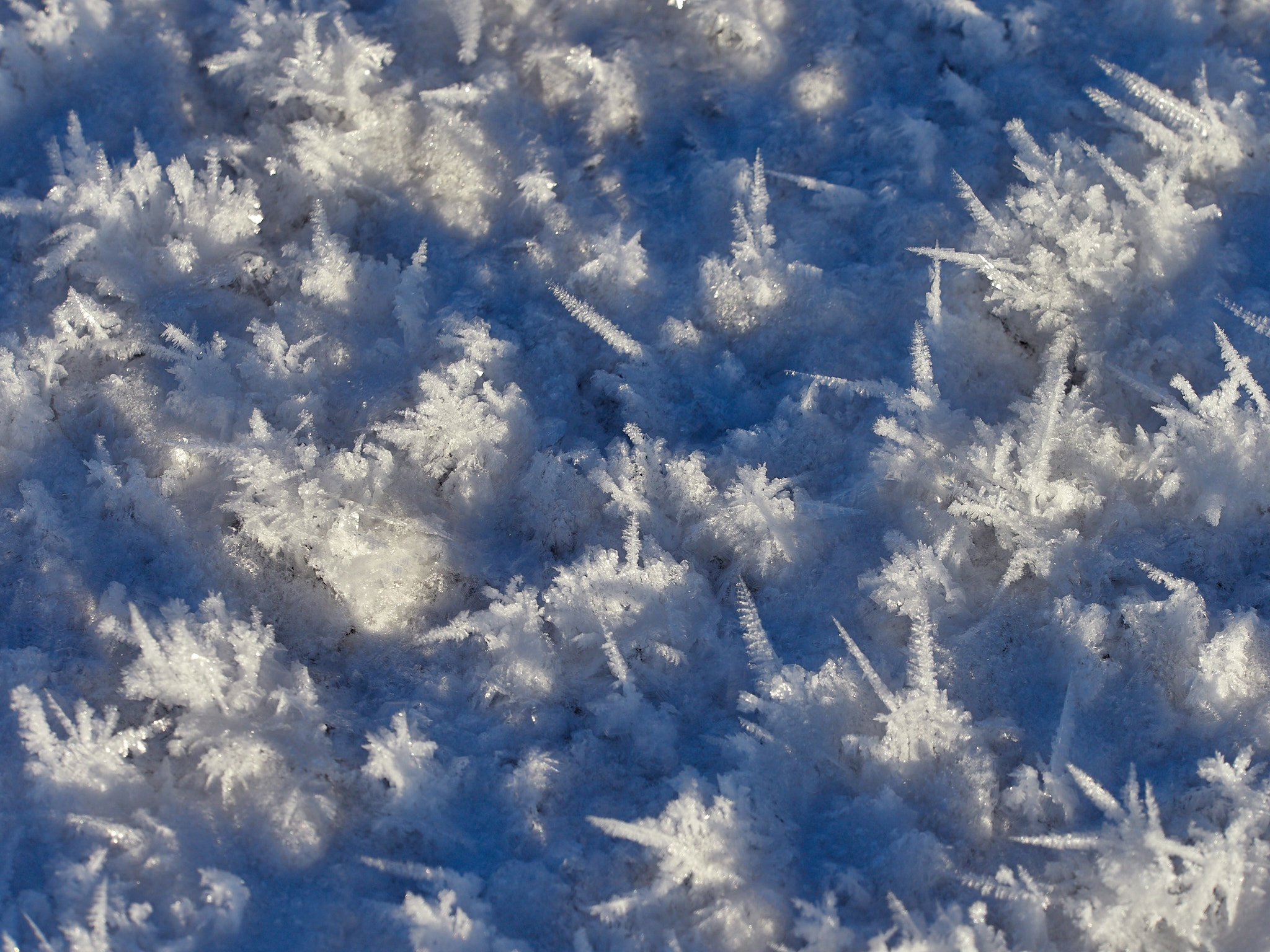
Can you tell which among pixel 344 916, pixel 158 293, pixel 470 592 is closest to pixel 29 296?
pixel 158 293

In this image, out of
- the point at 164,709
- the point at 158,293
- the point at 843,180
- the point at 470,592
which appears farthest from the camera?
the point at 843,180

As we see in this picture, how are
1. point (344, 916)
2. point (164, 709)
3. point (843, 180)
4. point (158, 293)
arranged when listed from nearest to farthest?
point (344, 916), point (164, 709), point (158, 293), point (843, 180)

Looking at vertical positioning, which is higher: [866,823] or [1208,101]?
[1208,101]

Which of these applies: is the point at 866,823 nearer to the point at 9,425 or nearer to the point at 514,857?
the point at 514,857

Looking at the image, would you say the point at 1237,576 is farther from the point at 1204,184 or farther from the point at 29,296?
the point at 29,296

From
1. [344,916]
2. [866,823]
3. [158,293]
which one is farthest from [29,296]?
[866,823]

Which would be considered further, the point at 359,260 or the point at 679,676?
the point at 359,260

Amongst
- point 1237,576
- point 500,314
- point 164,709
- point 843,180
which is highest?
point 843,180
